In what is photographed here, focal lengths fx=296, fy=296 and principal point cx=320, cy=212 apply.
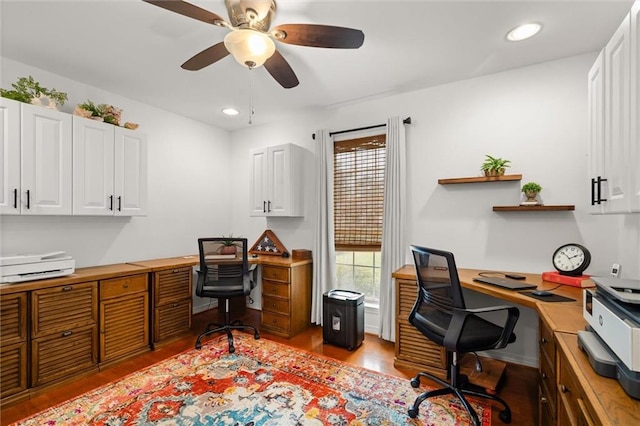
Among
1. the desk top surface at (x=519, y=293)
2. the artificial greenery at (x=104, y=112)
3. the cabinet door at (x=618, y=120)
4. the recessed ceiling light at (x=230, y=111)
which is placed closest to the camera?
the cabinet door at (x=618, y=120)

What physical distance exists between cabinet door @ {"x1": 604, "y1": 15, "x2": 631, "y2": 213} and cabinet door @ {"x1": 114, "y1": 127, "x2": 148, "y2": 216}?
12.5 feet

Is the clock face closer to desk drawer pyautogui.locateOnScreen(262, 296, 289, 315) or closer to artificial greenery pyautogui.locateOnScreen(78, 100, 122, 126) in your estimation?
desk drawer pyautogui.locateOnScreen(262, 296, 289, 315)

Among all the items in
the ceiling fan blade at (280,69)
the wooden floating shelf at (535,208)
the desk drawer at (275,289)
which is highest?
the ceiling fan blade at (280,69)

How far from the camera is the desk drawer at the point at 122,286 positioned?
2670mm

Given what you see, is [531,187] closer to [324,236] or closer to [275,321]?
[324,236]

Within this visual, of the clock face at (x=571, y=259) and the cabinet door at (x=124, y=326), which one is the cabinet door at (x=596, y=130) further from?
the cabinet door at (x=124, y=326)

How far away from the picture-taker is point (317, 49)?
2424 millimetres

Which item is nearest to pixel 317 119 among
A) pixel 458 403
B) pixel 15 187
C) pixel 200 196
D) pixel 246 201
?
pixel 246 201

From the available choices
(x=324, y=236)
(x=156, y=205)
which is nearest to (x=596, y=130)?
(x=324, y=236)

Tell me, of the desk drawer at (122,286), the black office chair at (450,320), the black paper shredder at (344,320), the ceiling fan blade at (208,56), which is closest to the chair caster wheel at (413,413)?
the black office chair at (450,320)

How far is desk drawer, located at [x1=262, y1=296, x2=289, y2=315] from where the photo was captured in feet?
11.0

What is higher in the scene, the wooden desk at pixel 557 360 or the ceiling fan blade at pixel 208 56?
the ceiling fan blade at pixel 208 56

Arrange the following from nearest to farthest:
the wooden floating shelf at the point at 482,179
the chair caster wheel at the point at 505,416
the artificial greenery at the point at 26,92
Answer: the chair caster wheel at the point at 505,416 < the artificial greenery at the point at 26,92 < the wooden floating shelf at the point at 482,179

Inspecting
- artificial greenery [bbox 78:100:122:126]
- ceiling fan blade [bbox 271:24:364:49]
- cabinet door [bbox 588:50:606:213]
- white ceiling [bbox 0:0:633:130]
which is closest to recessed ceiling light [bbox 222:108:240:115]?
white ceiling [bbox 0:0:633:130]
